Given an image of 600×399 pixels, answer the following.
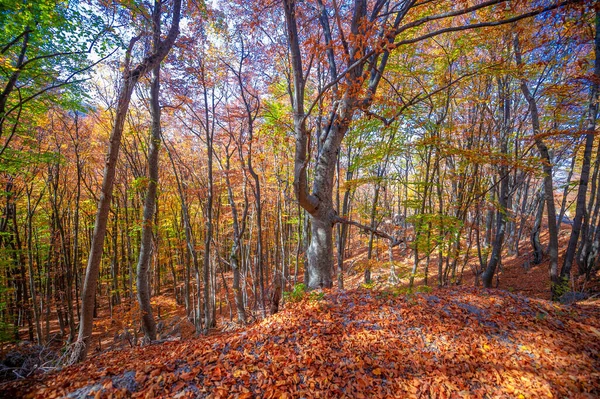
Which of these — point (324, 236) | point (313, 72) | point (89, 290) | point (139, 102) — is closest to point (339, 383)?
point (324, 236)

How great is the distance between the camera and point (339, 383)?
2.46 meters

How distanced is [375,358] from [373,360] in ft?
0.18

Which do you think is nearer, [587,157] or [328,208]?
[328,208]

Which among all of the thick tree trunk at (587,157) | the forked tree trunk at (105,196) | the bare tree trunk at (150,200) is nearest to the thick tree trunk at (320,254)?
the forked tree trunk at (105,196)

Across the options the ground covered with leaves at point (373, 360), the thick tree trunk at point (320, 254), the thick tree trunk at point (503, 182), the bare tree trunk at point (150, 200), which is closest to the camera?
the ground covered with leaves at point (373, 360)

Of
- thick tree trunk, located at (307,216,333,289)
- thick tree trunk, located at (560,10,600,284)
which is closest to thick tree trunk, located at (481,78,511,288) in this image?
thick tree trunk, located at (560,10,600,284)

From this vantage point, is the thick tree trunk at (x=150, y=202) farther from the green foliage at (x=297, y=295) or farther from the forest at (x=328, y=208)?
the green foliage at (x=297, y=295)

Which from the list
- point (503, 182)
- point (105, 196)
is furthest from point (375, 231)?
point (503, 182)

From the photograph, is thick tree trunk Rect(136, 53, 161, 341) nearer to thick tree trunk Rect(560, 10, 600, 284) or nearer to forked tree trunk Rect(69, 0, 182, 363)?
forked tree trunk Rect(69, 0, 182, 363)

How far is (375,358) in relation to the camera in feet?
9.34

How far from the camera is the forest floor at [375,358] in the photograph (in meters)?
2.36

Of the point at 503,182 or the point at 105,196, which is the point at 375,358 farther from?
the point at 503,182

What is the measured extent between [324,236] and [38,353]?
14.9ft

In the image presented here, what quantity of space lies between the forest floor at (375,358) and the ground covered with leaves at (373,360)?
0.01 meters
